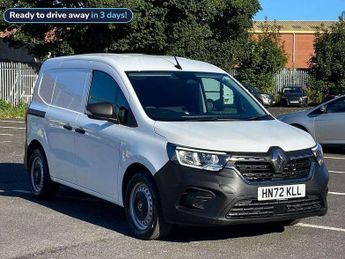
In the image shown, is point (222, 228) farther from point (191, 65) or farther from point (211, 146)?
point (191, 65)

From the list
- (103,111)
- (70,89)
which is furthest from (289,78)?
(103,111)

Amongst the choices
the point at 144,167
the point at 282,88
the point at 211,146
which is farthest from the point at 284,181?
the point at 282,88

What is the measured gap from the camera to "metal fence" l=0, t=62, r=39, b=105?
31.9 meters

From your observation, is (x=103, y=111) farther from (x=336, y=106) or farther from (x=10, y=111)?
(x=10, y=111)

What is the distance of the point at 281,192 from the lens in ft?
20.6

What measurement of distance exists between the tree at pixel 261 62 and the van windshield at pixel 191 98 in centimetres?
4066

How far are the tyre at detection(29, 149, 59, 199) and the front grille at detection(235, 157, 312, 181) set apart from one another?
3523 mm

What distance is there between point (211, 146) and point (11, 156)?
878cm

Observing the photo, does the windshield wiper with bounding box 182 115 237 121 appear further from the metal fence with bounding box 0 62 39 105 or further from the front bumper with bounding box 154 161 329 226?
the metal fence with bounding box 0 62 39 105

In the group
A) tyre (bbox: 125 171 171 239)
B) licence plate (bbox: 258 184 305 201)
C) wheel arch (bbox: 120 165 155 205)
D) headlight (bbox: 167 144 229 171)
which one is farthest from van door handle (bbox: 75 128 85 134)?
licence plate (bbox: 258 184 305 201)

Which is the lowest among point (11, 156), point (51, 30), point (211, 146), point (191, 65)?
point (11, 156)

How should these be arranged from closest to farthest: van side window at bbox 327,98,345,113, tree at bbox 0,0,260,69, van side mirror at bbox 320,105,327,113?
van side window at bbox 327,98,345,113, van side mirror at bbox 320,105,327,113, tree at bbox 0,0,260,69

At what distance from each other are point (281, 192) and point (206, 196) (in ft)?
2.44

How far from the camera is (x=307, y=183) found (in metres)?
6.46
